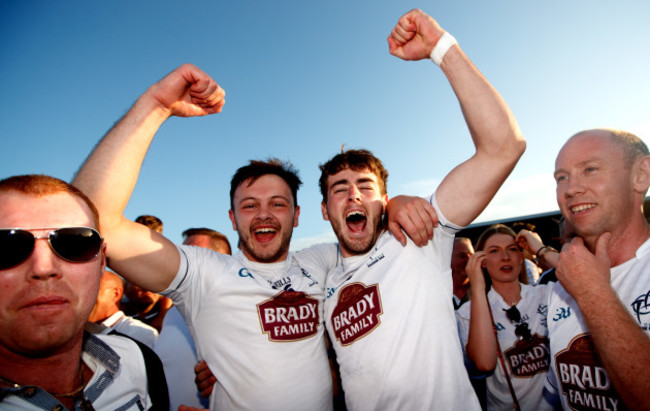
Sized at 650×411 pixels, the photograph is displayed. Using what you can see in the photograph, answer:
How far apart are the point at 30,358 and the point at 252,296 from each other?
118 cm

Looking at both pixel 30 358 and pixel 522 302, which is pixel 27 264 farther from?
pixel 522 302

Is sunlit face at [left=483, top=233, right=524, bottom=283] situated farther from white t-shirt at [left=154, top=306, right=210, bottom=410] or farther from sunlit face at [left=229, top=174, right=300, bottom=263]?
white t-shirt at [left=154, top=306, right=210, bottom=410]

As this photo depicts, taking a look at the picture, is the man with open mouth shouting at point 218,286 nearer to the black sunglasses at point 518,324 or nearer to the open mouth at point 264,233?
the open mouth at point 264,233

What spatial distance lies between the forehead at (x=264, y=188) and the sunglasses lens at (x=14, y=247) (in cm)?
157

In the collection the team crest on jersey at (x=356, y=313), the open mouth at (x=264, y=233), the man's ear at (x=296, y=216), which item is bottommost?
the team crest on jersey at (x=356, y=313)

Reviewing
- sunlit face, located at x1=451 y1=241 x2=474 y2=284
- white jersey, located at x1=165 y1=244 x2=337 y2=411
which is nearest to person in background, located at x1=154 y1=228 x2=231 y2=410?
white jersey, located at x1=165 y1=244 x2=337 y2=411

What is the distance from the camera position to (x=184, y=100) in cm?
205

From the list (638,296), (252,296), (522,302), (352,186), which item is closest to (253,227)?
(252,296)

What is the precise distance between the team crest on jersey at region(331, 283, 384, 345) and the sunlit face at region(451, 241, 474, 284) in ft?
11.0

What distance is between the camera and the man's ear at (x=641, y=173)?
200cm

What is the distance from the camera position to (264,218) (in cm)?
261

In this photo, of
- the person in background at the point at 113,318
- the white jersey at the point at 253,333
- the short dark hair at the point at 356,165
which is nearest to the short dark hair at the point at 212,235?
the person in background at the point at 113,318

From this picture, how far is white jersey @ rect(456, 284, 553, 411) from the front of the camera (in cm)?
283

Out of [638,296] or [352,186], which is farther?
[352,186]
